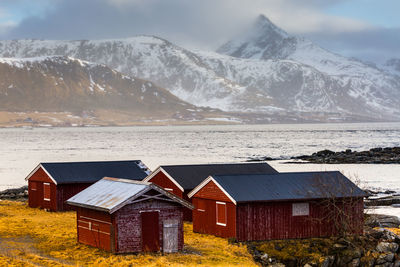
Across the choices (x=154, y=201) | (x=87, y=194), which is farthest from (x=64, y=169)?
(x=154, y=201)

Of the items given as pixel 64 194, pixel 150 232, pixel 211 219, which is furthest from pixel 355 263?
pixel 64 194

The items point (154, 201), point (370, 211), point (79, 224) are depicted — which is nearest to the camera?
point (154, 201)

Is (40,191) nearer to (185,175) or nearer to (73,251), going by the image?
(185,175)

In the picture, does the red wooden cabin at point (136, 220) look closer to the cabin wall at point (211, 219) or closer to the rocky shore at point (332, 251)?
the cabin wall at point (211, 219)

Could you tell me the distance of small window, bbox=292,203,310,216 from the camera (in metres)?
38.6

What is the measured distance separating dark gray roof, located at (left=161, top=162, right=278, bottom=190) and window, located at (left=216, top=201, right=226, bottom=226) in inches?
A: 278

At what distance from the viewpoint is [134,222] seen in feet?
113

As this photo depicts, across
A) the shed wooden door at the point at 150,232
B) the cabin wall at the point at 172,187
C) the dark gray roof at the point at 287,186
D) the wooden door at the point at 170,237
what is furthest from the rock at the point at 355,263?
the cabin wall at the point at 172,187

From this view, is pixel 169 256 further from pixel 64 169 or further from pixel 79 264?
pixel 64 169

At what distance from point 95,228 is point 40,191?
1900 centimetres

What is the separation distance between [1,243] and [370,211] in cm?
2867

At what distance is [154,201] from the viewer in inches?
1372

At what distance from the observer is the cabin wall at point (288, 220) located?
123 feet

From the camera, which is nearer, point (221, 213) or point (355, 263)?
point (355, 263)
